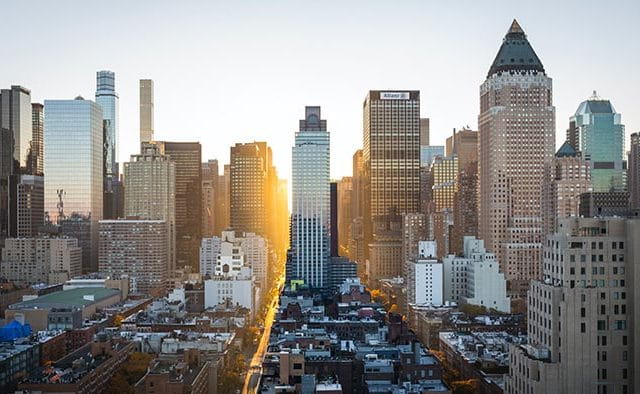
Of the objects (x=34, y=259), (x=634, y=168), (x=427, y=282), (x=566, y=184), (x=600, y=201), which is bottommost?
(x=427, y=282)

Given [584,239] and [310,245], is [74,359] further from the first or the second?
[310,245]

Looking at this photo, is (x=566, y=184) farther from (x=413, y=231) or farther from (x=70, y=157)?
(x=70, y=157)

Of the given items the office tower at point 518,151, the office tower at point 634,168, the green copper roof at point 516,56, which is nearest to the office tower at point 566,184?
the office tower at point 518,151

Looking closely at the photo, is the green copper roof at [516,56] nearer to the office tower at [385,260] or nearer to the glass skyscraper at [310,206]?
the glass skyscraper at [310,206]

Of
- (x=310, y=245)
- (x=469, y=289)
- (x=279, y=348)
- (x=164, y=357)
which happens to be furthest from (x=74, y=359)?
(x=310, y=245)

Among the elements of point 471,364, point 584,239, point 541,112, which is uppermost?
point 541,112

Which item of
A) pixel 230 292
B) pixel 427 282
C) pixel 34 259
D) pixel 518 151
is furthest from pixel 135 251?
pixel 518 151

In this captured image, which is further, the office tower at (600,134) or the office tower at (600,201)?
the office tower at (600,134)
